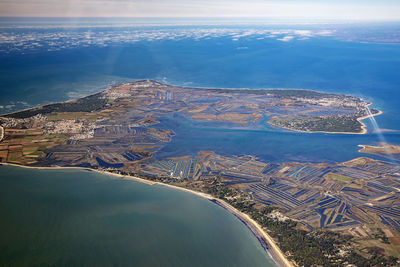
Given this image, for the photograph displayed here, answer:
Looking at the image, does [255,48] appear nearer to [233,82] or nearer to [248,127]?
[233,82]

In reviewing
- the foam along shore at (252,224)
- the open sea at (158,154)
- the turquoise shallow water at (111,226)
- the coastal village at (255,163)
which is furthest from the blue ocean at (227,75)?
the turquoise shallow water at (111,226)

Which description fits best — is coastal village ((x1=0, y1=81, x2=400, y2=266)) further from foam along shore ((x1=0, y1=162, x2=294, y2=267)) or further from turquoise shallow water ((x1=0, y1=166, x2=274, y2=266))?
turquoise shallow water ((x1=0, y1=166, x2=274, y2=266))

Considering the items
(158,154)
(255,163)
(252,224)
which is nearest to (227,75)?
(158,154)

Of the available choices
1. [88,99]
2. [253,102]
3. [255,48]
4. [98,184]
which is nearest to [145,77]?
[88,99]

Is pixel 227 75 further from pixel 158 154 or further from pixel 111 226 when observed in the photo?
pixel 111 226

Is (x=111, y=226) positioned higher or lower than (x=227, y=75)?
lower

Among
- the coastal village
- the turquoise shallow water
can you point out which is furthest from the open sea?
the coastal village

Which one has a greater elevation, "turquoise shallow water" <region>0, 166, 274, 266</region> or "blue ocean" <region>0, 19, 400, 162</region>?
"blue ocean" <region>0, 19, 400, 162</region>
